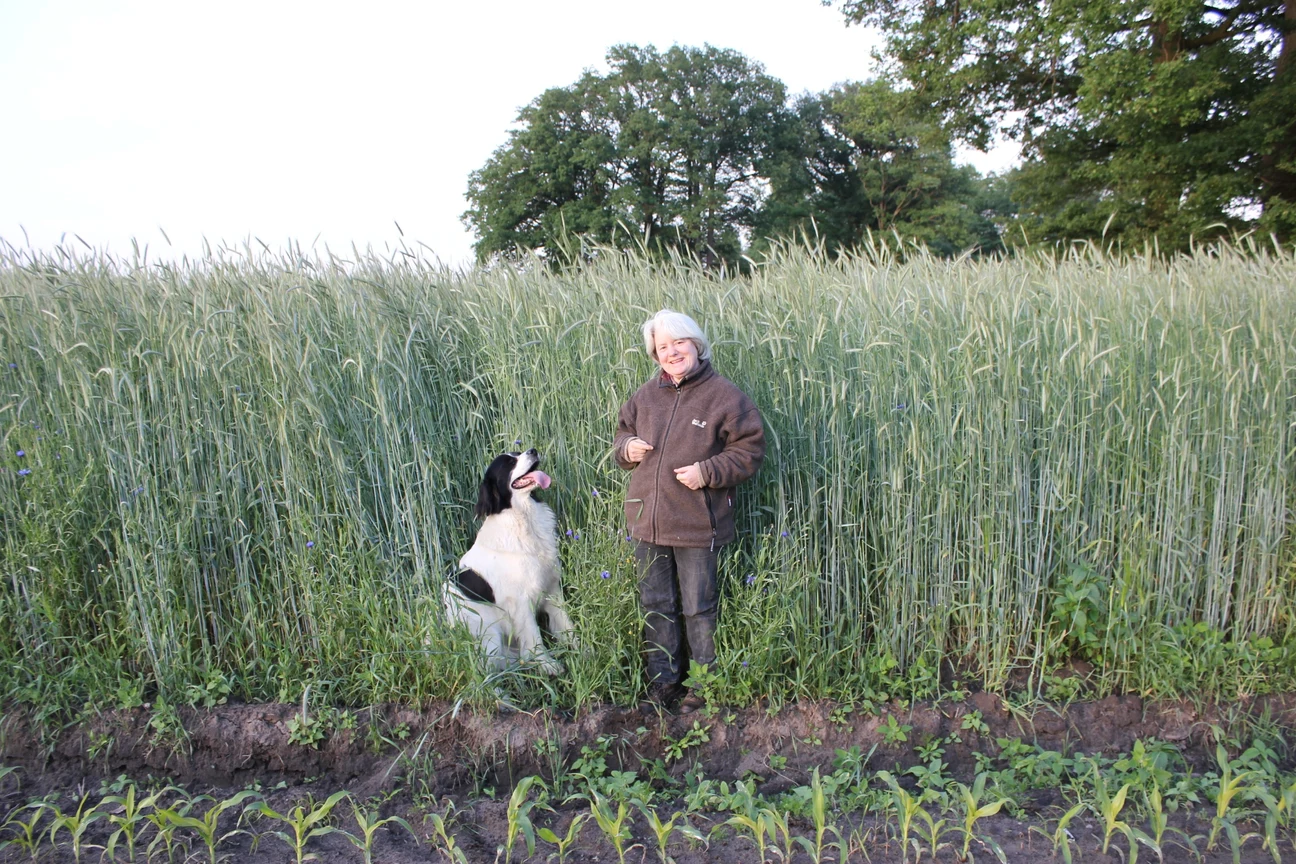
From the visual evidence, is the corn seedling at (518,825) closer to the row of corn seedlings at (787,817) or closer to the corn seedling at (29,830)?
the row of corn seedlings at (787,817)

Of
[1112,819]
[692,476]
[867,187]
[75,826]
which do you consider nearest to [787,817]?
[1112,819]

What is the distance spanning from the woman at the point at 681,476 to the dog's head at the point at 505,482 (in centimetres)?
36

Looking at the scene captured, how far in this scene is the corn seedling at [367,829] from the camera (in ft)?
7.73

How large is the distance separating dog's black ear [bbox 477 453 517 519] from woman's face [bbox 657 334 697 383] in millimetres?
708

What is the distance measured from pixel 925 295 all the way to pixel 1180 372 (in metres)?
1.09

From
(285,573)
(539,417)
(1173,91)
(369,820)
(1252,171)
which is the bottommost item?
(369,820)

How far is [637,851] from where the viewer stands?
7.93 ft

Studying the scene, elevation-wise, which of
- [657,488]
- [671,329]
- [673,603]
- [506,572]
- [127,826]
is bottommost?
[127,826]

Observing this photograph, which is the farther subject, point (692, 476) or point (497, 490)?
point (497, 490)

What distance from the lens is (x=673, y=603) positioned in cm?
317

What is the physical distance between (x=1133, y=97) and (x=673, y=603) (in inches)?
473

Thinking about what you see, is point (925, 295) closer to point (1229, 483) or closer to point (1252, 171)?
point (1229, 483)

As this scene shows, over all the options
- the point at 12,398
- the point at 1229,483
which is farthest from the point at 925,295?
the point at 12,398

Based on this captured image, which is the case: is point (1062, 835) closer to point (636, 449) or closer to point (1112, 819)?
point (1112, 819)
